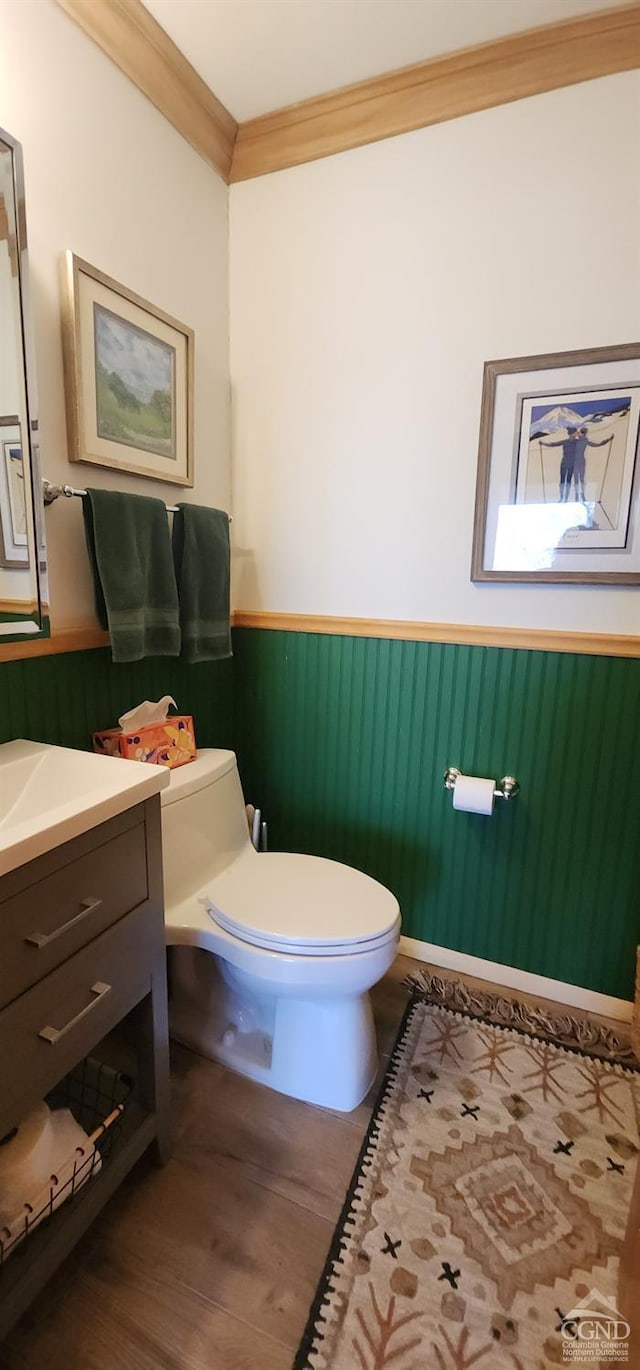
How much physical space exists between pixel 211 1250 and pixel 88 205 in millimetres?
2114

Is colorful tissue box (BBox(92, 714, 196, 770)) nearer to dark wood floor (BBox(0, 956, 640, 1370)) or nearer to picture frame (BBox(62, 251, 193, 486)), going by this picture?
picture frame (BBox(62, 251, 193, 486))

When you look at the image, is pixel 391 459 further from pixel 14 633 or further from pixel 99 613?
pixel 14 633

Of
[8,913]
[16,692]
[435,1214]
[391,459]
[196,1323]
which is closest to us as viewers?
[8,913]

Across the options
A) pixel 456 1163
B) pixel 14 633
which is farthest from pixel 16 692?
pixel 456 1163

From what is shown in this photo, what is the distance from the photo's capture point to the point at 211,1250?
1045mm

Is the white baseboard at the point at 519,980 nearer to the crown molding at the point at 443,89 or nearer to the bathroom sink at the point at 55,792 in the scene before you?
the bathroom sink at the point at 55,792

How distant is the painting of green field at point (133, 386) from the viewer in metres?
1.32

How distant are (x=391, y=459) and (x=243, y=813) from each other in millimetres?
1090

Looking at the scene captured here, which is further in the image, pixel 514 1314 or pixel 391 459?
pixel 391 459

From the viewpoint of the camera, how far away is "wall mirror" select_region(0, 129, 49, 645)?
3.58ft

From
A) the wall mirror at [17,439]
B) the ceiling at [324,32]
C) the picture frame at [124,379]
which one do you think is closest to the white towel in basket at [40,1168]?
the wall mirror at [17,439]

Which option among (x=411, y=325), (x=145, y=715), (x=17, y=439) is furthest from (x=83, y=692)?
(x=411, y=325)

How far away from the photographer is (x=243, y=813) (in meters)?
1.64

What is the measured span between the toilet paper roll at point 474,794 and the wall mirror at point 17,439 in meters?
1.12
